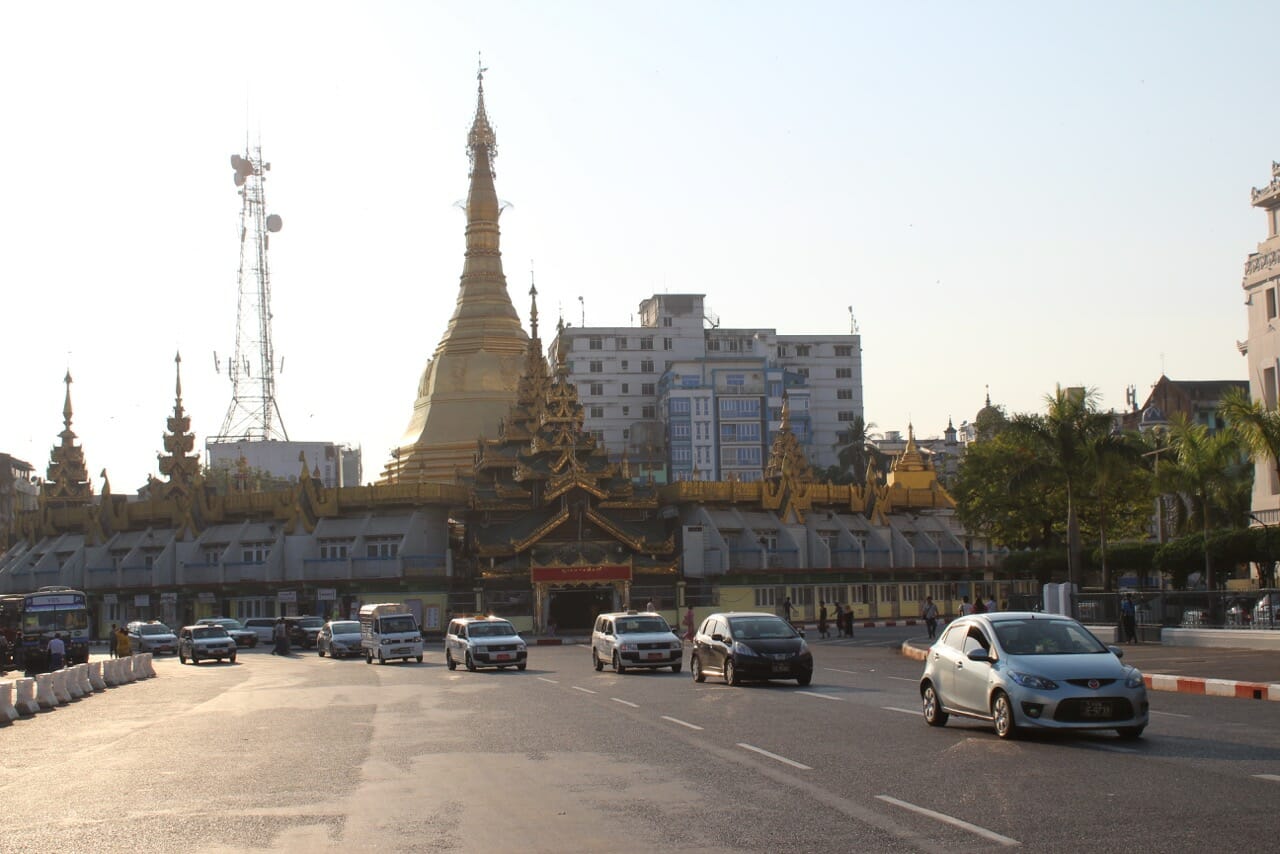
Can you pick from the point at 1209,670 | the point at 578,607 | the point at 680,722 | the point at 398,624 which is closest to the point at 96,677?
the point at 398,624

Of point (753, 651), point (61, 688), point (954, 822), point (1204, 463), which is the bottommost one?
point (61, 688)

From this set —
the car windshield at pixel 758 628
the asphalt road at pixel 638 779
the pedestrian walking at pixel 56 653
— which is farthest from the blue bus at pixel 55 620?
the car windshield at pixel 758 628

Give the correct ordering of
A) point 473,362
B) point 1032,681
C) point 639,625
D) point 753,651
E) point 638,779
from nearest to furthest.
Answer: point 638,779 → point 1032,681 → point 753,651 → point 639,625 → point 473,362

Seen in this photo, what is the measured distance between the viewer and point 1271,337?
2249 inches

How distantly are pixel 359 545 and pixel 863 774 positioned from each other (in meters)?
59.0

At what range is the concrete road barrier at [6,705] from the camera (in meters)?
27.6

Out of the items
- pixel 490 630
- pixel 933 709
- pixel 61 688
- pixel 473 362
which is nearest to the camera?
pixel 933 709

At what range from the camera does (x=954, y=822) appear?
39.5 feet

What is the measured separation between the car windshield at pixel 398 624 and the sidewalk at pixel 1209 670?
15336 mm

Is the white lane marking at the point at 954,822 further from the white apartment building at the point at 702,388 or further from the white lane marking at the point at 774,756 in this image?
the white apartment building at the point at 702,388

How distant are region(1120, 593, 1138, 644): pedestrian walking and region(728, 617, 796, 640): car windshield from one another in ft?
51.4

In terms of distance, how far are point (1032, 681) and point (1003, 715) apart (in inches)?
28.8

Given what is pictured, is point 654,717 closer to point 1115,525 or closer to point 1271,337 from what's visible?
point 1271,337

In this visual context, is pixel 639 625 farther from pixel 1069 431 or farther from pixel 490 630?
pixel 1069 431
